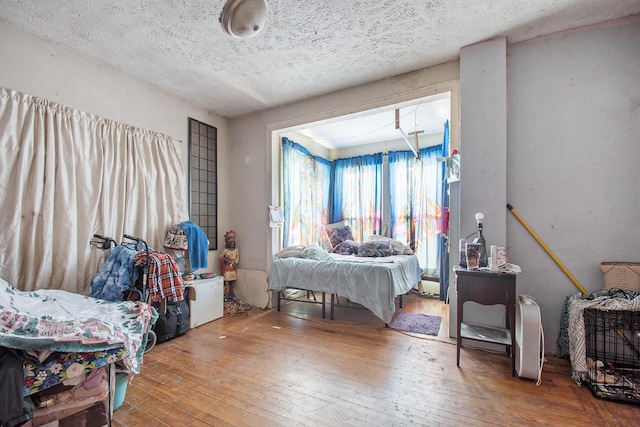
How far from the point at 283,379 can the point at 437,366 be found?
1.24m

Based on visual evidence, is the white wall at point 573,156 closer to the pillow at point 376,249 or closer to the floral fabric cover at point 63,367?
the pillow at point 376,249

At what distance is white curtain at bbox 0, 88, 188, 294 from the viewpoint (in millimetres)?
2154

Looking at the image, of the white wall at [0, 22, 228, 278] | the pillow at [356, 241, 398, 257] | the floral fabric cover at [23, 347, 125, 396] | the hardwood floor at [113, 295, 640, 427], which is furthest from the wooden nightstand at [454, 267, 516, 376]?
the white wall at [0, 22, 228, 278]

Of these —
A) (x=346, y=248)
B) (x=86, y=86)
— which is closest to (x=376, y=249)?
(x=346, y=248)

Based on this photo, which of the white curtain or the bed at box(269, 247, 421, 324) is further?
the bed at box(269, 247, 421, 324)

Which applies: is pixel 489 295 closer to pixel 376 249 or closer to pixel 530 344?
pixel 530 344

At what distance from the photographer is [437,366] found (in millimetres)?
2232

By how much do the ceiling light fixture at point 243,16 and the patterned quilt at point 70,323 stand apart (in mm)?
1887

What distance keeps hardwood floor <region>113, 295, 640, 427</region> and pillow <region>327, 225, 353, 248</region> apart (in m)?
2.11

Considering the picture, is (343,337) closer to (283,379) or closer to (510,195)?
(283,379)

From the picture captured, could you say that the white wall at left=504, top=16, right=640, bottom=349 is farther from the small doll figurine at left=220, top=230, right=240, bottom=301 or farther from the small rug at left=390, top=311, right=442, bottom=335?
the small doll figurine at left=220, top=230, right=240, bottom=301

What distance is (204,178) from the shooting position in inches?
154

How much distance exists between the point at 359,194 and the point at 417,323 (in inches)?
112

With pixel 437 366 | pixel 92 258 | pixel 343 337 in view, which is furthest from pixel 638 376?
pixel 92 258
